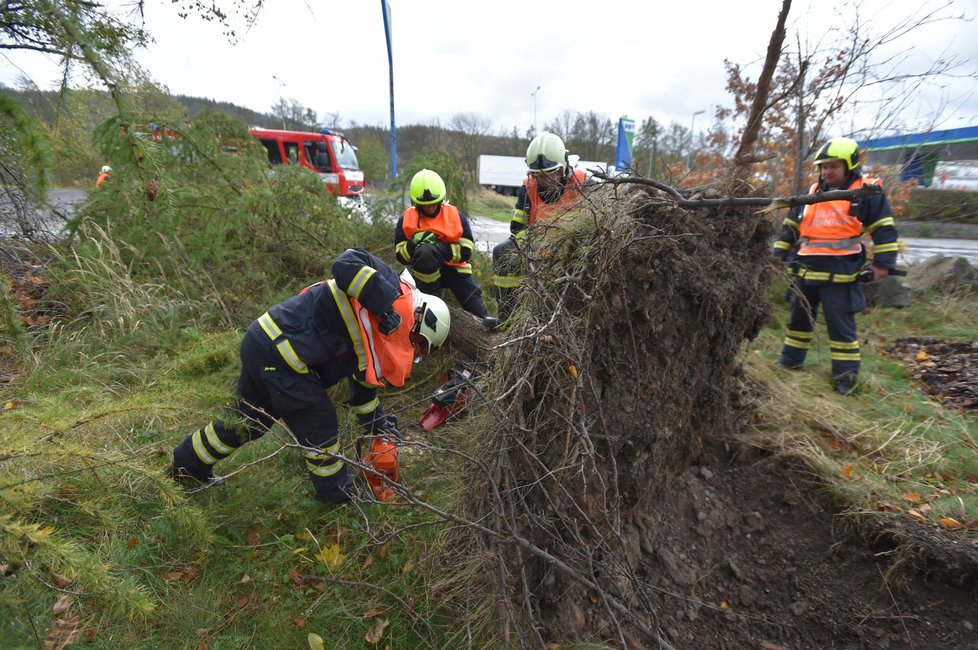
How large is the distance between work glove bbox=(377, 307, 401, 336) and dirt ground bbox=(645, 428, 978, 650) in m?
1.67

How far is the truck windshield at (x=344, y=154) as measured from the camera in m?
16.1

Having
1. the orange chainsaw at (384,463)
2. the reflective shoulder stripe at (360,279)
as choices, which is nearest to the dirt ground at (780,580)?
the orange chainsaw at (384,463)

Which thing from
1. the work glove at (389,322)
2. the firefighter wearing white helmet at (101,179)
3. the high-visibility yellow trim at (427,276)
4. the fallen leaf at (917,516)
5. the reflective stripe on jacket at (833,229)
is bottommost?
the fallen leaf at (917,516)

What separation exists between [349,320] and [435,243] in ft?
6.79

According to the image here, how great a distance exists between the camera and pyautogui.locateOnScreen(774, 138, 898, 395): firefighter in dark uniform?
13.7 ft

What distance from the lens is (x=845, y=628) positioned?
221cm

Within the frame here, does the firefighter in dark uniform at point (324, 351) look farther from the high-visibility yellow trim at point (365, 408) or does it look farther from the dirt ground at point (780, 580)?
the dirt ground at point (780, 580)

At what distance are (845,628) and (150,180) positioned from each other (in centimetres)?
340

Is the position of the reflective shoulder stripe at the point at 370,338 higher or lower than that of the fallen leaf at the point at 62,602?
higher

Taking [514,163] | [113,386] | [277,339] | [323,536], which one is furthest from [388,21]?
[514,163]

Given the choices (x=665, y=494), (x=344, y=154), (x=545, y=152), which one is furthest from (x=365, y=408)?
(x=344, y=154)

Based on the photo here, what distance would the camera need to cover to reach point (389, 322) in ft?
8.39

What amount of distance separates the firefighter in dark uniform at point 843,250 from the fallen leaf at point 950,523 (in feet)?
5.82

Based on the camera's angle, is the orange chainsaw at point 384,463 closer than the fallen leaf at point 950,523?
No
